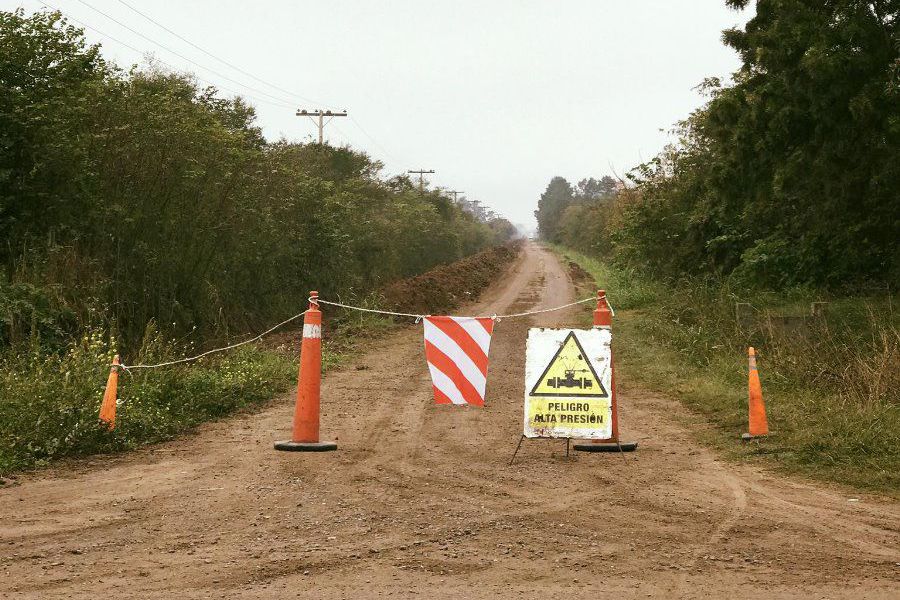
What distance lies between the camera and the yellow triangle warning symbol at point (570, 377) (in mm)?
7938

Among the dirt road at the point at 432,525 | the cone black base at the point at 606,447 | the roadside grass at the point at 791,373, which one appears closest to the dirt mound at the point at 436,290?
the roadside grass at the point at 791,373

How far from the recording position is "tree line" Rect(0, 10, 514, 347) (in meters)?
13.4

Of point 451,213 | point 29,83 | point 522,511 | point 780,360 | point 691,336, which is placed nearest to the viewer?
point 522,511

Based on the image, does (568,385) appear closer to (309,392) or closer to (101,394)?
(309,392)

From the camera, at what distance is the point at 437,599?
14.3 feet

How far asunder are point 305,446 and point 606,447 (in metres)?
2.77

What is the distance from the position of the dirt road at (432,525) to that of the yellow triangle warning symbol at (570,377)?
0.59 m

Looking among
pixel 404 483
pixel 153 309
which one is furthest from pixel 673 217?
pixel 404 483

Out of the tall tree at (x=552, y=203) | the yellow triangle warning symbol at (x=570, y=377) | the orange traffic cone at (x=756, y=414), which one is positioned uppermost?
the tall tree at (x=552, y=203)

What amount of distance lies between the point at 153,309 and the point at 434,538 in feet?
39.6

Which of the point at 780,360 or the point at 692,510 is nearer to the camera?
the point at 692,510

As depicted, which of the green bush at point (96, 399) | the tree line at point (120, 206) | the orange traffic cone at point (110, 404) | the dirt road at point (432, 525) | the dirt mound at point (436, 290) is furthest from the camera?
the dirt mound at point (436, 290)

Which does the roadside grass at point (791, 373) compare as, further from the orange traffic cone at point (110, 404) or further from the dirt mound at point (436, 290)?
the dirt mound at point (436, 290)

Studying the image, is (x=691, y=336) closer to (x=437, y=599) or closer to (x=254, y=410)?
(x=254, y=410)
